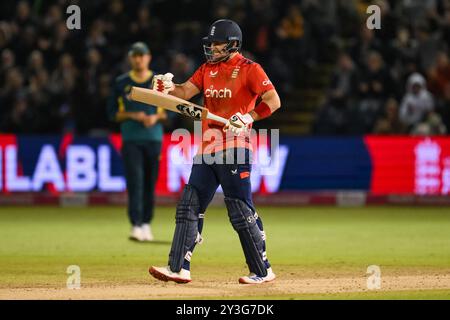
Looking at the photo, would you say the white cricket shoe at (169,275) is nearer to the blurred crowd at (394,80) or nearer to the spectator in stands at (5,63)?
the blurred crowd at (394,80)

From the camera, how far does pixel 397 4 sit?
977 inches

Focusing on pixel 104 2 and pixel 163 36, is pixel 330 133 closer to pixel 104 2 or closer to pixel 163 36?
pixel 163 36

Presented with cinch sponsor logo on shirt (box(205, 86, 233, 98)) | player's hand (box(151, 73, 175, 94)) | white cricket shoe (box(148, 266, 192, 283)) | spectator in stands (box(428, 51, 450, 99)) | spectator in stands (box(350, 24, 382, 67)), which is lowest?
white cricket shoe (box(148, 266, 192, 283))

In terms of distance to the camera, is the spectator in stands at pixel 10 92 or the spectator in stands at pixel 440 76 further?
the spectator in stands at pixel 10 92

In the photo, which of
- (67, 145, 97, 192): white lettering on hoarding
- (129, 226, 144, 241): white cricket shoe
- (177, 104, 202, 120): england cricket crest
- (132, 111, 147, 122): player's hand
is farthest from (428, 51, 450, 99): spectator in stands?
(177, 104, 202, 120): england cricket crest

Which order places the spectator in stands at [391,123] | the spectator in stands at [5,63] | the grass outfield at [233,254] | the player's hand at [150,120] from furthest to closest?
the spectator in stands at [5,63]
the spectator in stands at [391,123]
the player's hand at [150,120]
the grass outfield at [233,254]

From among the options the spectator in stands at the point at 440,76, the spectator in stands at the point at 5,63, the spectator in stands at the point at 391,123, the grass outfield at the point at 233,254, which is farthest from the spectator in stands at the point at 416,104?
the spectator in stands at the point at 5,63

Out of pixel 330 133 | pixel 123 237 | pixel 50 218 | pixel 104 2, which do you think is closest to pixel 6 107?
pixel 104 2

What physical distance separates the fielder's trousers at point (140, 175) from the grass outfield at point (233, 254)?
46 centimetres

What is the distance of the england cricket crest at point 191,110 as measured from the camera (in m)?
10.8

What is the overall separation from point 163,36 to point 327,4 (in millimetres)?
4042

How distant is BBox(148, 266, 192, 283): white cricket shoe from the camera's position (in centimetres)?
1070

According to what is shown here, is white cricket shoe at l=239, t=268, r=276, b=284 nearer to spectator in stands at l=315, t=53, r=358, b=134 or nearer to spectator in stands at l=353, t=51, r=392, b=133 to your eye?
spectator in stands at l=315, t=53, r=358, b=134

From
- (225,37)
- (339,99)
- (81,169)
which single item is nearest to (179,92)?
(225,37)
